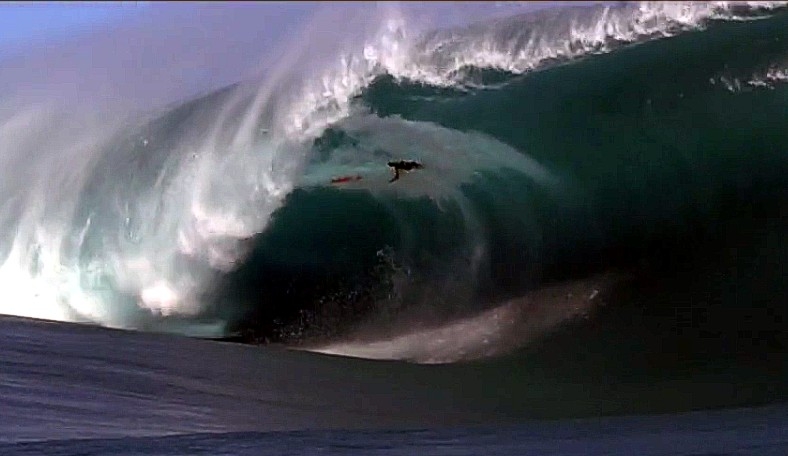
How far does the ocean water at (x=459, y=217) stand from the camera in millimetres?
2289

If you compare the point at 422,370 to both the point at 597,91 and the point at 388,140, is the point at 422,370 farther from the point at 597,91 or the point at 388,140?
the point at 597,91

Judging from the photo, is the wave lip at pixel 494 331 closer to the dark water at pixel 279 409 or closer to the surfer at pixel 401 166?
the dark water at pixel 279 409

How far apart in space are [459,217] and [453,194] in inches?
3.2

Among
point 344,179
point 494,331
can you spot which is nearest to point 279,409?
point 494,331

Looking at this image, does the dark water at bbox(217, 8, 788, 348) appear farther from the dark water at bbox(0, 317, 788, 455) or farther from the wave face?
the dark water at bbox(0, 317, 788, 455)

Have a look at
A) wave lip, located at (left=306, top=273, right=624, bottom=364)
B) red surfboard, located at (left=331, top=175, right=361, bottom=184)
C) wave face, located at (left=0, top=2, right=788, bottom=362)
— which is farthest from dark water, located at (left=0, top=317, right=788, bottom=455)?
red surfboard, located at (left=331, top=175, right=361, bottom=184)

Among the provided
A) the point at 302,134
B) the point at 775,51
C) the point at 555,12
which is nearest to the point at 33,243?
the point at 302,134

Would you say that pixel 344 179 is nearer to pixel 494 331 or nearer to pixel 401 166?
pixel 401 166

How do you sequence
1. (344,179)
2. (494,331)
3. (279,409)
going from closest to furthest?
(279,409)
(494,331)
(344,179)

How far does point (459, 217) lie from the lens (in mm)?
2863

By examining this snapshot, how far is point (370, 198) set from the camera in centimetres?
285

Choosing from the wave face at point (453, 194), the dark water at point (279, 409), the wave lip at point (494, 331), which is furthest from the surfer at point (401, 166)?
the dark water at point (279, 409)

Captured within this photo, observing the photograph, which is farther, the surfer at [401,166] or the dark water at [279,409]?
the surfer at [401,166]

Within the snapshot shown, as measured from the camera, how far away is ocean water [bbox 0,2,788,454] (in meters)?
2.29
